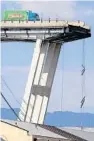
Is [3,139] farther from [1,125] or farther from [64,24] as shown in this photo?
[64,24]

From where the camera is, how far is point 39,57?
98062mm

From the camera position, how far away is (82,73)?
314ft

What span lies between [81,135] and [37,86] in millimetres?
22196

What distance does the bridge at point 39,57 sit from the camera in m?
97.3

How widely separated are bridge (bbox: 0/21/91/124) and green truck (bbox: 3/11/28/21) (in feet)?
3.07

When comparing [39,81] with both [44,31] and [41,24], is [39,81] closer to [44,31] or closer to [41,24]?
[44,31]

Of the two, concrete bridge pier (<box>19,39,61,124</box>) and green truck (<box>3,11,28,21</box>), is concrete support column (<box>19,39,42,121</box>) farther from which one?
green truck (<box>3,11,28,21</box>)

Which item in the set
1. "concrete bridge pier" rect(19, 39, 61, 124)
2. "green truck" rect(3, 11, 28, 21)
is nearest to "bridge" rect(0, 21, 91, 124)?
"concrete bridge pier" rect(19, 39, 61, 124)

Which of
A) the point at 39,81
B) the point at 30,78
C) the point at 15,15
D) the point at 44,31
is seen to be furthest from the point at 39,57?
the point at 15,15

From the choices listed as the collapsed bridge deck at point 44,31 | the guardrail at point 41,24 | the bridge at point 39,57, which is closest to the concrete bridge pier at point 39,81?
the bridge at point 39,57

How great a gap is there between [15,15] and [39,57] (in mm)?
8292

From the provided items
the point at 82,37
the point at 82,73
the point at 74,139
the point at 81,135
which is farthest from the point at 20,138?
Result: the point at 82,37

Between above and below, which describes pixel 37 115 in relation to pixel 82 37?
below

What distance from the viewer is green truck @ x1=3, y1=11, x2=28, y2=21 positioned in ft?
323
